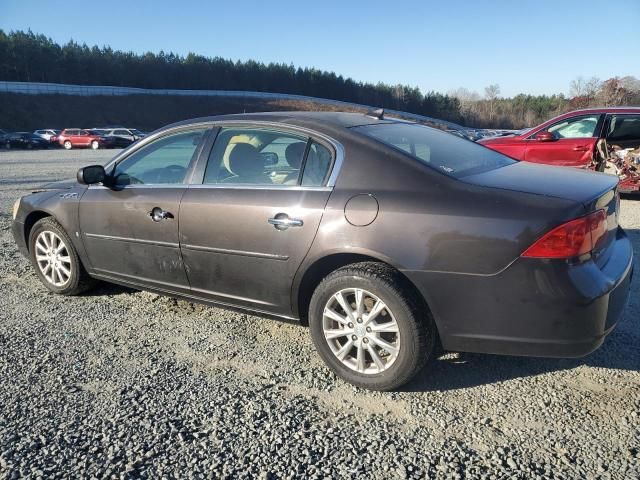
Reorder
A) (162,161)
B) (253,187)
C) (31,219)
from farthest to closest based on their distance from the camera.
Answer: (31,219) → (162,161) → (253,187)

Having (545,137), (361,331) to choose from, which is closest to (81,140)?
(545,137)

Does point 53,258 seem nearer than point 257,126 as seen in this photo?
No

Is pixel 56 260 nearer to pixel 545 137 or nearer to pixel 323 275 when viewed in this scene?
pixel 323 275

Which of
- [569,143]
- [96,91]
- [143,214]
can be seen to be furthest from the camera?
[96,91]

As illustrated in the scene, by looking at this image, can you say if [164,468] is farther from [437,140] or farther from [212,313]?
[437,140]

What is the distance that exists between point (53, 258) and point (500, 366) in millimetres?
3765

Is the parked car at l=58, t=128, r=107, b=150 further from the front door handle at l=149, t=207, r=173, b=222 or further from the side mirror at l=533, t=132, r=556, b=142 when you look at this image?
the front door handle at l=149, t=207, r=173, b=222

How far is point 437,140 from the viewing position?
12.1 feet

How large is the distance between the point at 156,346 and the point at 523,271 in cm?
240

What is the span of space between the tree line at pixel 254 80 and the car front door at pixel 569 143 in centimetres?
6544

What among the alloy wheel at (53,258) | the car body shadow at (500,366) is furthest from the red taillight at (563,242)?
the alloy wheel at (53,258)

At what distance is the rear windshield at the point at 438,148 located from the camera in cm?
313

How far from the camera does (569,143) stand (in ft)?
30.1

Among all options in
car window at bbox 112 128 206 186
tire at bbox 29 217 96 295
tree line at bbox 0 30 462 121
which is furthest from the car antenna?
tree line at bbox 0 30 462 121
